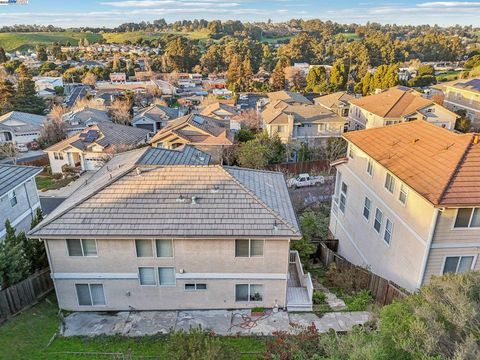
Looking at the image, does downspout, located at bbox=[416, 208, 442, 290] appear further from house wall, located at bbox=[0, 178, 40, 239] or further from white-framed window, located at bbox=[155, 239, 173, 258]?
house wall, located at bbox=[0, 178, 40, 239]

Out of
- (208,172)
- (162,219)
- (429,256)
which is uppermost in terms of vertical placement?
(208,172)

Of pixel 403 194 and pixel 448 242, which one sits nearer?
pixel 448 242

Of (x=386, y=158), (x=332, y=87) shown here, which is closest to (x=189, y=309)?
(x=386, y=158)

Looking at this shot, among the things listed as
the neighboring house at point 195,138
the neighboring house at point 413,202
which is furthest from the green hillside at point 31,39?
the neighboring house at point 413,202

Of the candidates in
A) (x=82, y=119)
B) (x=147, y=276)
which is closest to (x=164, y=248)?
(x=147, y=276)

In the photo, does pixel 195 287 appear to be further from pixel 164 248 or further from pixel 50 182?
pixel 50 182

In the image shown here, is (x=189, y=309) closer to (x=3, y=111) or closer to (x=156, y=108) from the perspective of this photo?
(x=156, y=108)

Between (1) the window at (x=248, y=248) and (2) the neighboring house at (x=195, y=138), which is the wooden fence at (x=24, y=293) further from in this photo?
(2) the neighboring house at (x=195, y=138)
